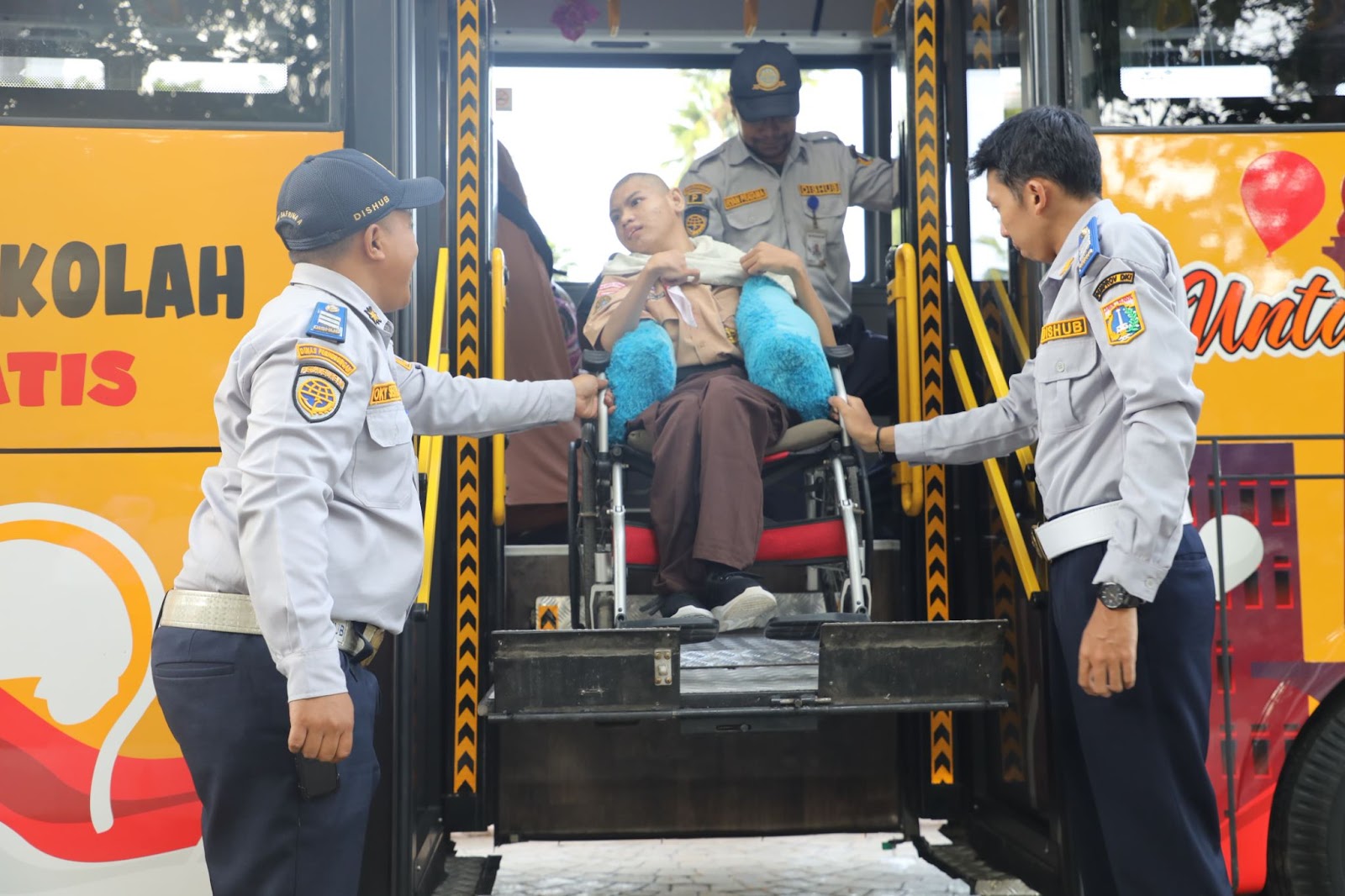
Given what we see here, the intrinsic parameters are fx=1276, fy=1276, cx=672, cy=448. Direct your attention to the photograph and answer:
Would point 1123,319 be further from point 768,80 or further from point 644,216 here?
point 768,80

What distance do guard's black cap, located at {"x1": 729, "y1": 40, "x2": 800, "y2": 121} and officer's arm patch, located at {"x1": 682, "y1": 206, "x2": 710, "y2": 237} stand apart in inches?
14.6

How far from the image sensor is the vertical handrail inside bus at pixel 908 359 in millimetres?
3521

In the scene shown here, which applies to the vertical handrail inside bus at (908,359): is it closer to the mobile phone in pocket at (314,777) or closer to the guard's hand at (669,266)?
the guard's hand at (669,266)

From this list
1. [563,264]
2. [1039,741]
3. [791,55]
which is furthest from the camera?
[563,264]

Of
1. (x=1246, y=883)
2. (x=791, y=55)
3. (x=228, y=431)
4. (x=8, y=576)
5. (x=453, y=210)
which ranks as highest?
(x=791, y=55)

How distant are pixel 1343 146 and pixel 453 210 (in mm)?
2207

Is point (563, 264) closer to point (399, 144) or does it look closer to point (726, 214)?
point (726, 214)

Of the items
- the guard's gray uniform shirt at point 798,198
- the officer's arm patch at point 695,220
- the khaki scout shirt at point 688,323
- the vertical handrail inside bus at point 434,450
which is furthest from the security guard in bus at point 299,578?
the guard's gray uniform shirt at point 798,198

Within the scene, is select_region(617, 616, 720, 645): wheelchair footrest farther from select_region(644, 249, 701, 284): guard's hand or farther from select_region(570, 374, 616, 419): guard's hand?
select_region(644, 249, 701, 284): guard's hand

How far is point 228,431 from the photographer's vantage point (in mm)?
2016

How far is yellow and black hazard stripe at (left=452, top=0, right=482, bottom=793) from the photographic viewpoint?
344 cm

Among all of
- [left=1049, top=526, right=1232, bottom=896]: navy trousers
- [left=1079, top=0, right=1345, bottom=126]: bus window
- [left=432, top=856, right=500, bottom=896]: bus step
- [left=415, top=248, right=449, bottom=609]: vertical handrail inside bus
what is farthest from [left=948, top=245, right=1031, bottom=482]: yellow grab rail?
[left=432, top=856, right=500, bottom=896]: bus step

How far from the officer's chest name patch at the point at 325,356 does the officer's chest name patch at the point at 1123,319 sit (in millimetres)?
1255

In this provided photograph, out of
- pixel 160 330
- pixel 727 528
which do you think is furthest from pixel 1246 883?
pixel 160 330
